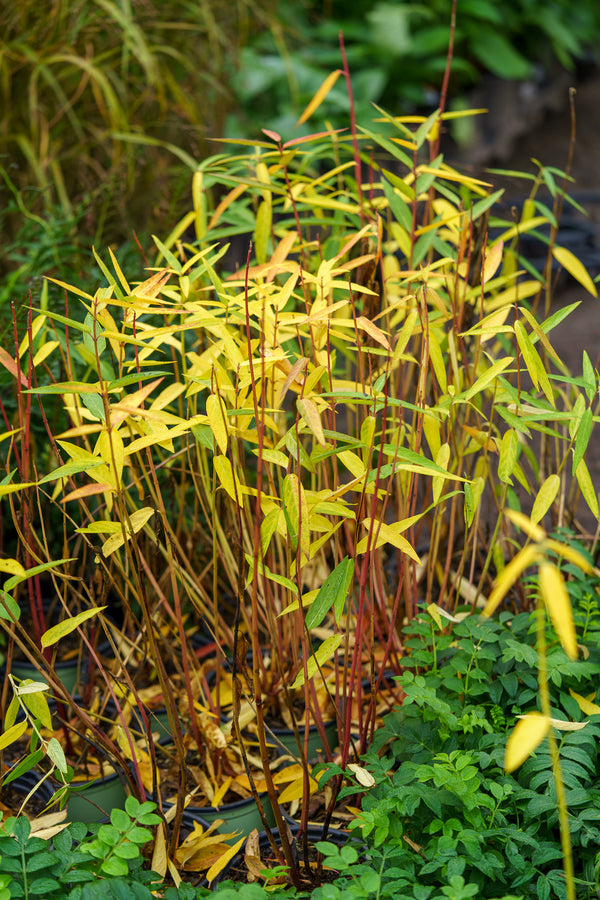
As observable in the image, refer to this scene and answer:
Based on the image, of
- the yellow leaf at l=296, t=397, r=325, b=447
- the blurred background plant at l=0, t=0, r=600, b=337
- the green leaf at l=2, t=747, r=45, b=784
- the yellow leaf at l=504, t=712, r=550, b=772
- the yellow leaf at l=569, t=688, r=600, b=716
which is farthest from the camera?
the blurred background plant at l=0, t=0, r=600, b=337

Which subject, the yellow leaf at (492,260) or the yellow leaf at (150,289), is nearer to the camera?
the yellow leaf at (150,289)

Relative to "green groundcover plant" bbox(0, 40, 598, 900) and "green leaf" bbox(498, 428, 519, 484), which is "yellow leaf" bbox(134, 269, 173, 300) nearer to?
"green groundcover plant" bbox(0, 40, 598, 900)

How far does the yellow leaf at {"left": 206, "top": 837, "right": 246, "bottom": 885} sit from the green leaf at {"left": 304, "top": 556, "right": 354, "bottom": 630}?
11.3 inches

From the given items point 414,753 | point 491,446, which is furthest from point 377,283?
point 414,753

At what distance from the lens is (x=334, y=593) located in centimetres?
76

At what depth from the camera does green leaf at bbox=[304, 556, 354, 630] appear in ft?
2.48

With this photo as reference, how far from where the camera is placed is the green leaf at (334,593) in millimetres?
756

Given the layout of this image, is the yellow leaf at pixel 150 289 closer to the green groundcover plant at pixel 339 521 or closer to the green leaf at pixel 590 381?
the green groundcover plant at pixel 339 521

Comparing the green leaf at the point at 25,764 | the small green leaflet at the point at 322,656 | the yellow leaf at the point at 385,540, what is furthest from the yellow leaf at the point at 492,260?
the green leaf at the point at 25,764

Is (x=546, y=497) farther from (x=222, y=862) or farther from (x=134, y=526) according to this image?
(x=222, y=862)

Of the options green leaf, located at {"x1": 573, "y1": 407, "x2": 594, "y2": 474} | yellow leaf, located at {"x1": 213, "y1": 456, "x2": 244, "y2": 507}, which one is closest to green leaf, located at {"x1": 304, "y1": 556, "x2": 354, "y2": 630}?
yellow leaf, located at {"x1": 213, "y1": 456, "x2": 244, "y2": 507}

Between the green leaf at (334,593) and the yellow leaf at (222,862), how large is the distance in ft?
0.94

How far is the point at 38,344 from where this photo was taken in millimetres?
977

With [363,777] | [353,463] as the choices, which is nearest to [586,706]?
[363,777]
